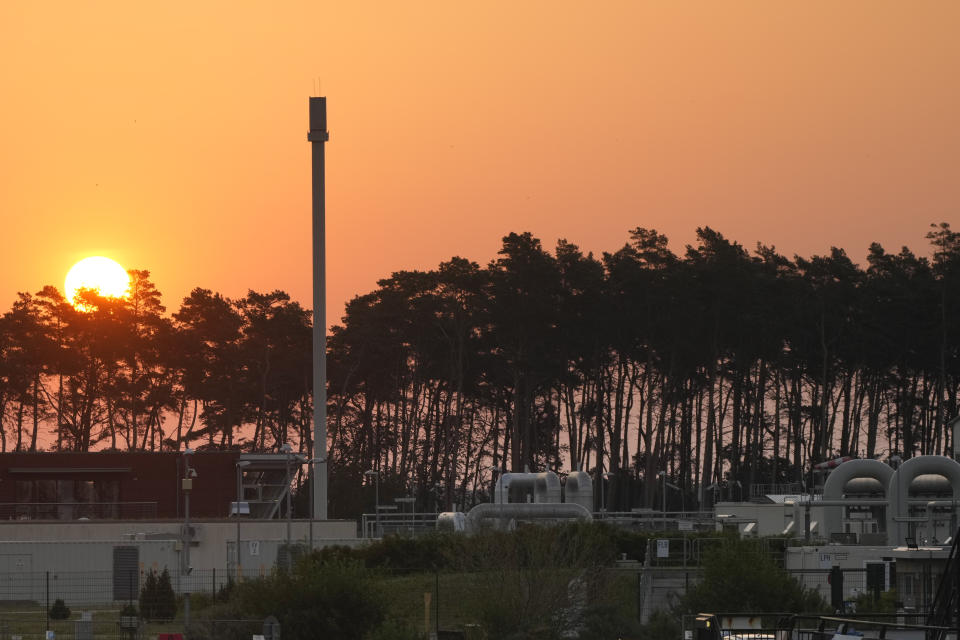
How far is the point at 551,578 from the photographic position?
40375 millimetres

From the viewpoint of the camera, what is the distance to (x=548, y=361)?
108 m

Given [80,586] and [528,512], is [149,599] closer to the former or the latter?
[80,586]

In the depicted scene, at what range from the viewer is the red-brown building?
7744 centimetres

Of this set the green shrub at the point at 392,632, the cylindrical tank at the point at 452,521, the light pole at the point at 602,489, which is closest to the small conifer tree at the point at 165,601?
the green shrub at the point at 392,632

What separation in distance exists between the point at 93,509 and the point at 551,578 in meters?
42.2

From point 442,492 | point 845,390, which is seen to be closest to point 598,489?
point 442,492

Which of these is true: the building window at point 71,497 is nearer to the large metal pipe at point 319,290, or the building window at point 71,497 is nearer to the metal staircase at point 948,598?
the large metal pipe at point 319,290

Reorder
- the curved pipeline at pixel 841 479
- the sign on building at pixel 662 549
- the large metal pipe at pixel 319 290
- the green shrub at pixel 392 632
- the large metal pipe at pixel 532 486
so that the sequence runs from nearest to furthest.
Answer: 1. the green shrub at pixel 392 632
2. the sign on building at pixel 662 549
3. the curved pipeline at pixel 841 479
4. the large metal pipe at pixel 532 486
5. the large metal pipe at pixel 319 290

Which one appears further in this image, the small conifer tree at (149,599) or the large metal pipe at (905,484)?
the large metal pipe at (905,484)

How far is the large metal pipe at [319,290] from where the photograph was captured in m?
82.8

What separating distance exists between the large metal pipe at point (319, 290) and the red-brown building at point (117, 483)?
494 centimetres

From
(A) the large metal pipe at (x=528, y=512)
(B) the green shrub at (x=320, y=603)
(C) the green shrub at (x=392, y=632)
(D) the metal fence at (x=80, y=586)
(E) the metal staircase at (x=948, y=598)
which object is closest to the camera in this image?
(E) the metal staircase at (x=948, y=598)

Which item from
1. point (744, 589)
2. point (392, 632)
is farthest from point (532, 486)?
point (392, 632)

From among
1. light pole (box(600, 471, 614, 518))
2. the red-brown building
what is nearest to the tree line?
light pole (box(600, 471, 614, 518))
